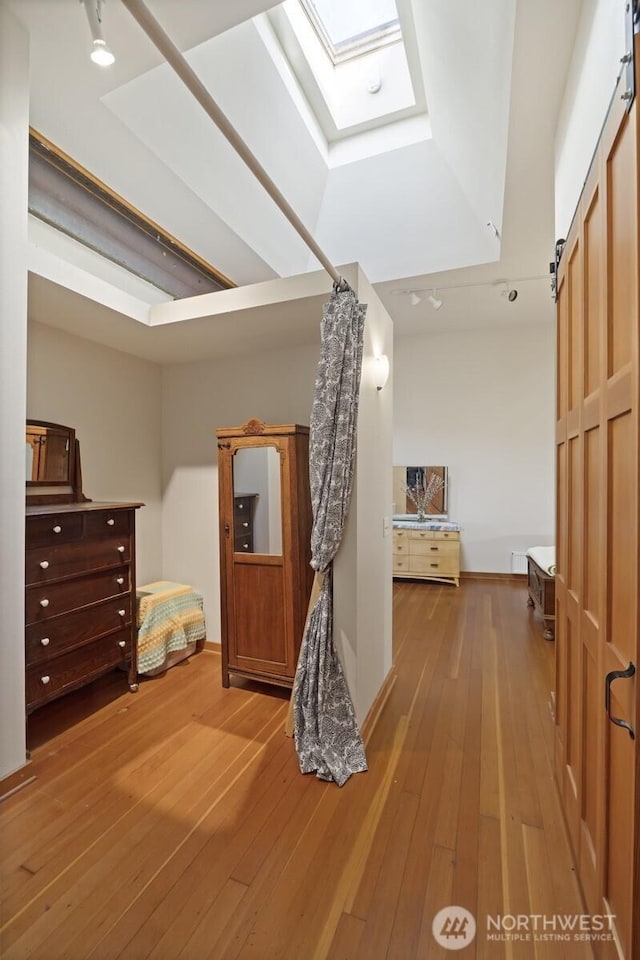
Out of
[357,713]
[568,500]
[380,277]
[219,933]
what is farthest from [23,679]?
[380,277]

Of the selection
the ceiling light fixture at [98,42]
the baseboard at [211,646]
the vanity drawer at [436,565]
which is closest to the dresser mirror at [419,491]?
the vanity drawer at [436,565]

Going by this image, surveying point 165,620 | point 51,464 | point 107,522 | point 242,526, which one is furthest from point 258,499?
point 51,464

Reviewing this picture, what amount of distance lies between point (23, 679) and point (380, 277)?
13.9ft

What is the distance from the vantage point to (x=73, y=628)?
2322 millimetres

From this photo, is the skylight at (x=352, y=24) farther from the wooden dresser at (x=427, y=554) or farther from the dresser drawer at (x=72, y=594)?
the wooden dresser at (x=427, y=554)

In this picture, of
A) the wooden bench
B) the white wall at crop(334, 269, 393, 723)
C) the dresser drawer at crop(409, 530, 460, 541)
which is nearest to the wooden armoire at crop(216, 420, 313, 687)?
the white wall at crop(334, 269, 393, 723)

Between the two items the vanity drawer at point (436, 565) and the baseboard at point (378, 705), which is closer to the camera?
the baseboard at point (378, 705)

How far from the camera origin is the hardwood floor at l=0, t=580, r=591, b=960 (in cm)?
129

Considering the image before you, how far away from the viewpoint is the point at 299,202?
3629 millimetres

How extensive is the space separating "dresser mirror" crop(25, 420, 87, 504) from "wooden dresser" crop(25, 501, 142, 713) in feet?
0.79

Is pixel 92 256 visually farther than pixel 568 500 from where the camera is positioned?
Yes

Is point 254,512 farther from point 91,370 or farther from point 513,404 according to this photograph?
point 513,404

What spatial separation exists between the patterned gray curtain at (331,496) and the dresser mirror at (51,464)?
1764mm

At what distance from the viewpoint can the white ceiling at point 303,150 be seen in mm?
1935
